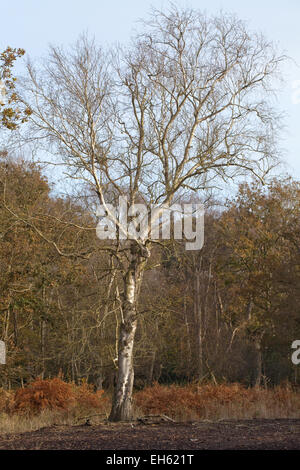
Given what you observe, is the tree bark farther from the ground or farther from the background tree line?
the ground

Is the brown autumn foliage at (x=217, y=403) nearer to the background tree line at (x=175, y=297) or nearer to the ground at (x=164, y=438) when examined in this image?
the background tree line at (x=175, y=297)

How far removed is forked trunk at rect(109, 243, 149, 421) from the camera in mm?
11914

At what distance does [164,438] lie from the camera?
8.12 meters

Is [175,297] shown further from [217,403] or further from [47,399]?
[47,399]

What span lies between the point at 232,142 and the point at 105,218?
3528 millimetres

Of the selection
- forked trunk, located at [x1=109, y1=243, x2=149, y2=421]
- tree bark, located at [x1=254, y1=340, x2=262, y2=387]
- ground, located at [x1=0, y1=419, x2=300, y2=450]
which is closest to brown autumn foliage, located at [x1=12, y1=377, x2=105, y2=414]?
forked trunk, located at [x1=109, y1=243, x2=149, y2=421]

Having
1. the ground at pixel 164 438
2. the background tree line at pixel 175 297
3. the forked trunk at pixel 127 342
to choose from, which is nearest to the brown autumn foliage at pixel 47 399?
the background tree line at pixel 175 297

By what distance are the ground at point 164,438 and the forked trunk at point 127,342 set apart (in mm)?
1337

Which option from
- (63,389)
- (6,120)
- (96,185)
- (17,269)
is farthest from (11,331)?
(6,120)

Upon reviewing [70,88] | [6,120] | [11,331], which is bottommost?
[11,331]

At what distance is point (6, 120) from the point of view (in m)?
9.99

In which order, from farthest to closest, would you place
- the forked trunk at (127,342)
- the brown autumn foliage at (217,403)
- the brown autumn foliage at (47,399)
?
the brown autumn foliage at (47,399) → the brown autumn foliage at (217,403) → the forked trunk at (127,342)

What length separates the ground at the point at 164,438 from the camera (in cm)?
726

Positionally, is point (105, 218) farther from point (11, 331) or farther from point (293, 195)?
point (293, 195)
